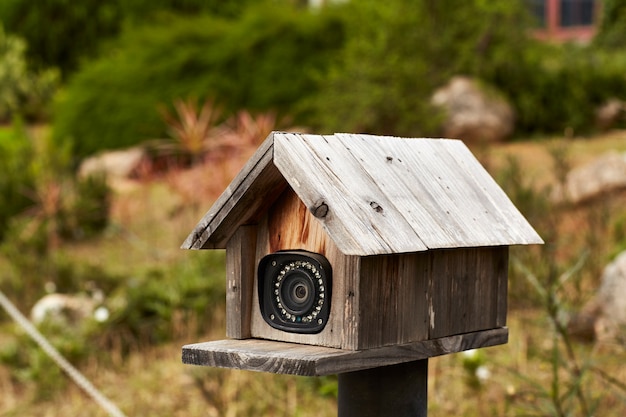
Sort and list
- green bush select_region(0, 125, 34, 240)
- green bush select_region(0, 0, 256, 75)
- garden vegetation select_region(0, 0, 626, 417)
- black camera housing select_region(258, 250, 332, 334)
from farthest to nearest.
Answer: green bush select_region(0, 0, 256, 75)
green bush select_region(0, 125, 34, 240)
garden vegetation select_region(0, 0, 626, 417)
black camera housing select_region(258, 250, 332, 334)

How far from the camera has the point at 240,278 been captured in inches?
120

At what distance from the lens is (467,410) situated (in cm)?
546

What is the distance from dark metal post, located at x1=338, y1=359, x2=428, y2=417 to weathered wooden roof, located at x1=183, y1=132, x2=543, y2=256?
0.42 m

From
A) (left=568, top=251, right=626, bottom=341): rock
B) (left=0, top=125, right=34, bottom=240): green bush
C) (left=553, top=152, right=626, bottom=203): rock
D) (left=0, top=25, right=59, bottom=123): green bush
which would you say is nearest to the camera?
(left=568, top=251, right=626, bottom=341): rock

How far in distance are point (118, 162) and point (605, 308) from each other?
9.33 meters

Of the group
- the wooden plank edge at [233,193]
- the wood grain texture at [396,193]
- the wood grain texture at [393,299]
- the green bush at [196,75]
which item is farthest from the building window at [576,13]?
the wooden plank edge at [233,193]

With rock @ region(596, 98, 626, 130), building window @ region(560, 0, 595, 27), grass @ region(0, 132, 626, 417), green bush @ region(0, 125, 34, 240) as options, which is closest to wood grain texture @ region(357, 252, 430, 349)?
grass @ region(0, 132, 626, 417)

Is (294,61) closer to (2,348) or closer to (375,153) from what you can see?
(2,348)

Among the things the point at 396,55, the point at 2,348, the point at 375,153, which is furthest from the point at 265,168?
the point at 396,55

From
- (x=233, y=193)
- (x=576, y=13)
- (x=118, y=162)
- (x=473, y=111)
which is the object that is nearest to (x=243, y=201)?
(x=233, y=193)

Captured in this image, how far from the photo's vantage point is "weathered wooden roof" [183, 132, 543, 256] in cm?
267

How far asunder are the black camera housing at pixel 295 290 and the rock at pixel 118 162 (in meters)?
11.3

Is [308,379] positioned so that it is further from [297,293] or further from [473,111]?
[473,111]

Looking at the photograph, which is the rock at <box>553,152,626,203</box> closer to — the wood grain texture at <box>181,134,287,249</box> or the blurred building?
the wood grain texture at <box>181,134,287,249</box>
